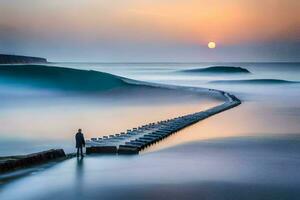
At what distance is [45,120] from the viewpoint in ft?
92.3

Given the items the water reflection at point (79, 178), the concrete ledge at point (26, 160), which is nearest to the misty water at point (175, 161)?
the water reflection at point (79, 178)

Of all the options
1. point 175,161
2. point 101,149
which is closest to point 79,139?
point 101,149

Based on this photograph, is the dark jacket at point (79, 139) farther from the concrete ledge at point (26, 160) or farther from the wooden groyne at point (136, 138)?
the wooden groyne at point (136, 138)

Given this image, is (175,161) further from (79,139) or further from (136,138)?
(136,138)

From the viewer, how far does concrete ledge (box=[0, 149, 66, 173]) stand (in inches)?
533

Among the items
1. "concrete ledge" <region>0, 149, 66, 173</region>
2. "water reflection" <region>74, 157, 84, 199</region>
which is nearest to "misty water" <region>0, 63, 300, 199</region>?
"water reflection" <region>74, 157, 84, 199</region>

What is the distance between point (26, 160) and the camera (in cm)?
1427

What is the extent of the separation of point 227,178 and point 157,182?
68.1 inches

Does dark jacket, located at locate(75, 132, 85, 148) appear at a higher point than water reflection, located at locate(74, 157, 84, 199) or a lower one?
higher

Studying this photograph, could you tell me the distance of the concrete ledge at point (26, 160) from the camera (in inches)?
533

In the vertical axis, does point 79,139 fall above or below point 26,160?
above

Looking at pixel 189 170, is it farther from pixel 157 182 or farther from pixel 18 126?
pixel 18 126

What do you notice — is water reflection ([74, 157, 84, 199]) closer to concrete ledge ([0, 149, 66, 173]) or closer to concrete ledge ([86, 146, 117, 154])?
concrete ledge ([0, 149, 66, 173])

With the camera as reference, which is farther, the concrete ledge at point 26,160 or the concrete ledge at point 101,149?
the concrete ledge at point 101,149
